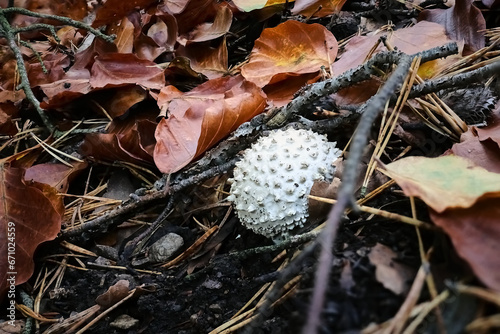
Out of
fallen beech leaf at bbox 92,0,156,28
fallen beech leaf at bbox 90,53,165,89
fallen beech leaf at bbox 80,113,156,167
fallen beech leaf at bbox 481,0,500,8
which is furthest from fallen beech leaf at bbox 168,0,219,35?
fallen beech leaf at bbox 481,0,500,8

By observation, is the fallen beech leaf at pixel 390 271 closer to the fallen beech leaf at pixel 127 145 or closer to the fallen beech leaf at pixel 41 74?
the fallen beech leaf at pixel 127 145

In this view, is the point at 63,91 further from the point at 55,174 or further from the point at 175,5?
the point at 175,5

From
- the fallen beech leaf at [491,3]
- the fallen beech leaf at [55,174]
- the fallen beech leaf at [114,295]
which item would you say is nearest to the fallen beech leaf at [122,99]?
the fallen beech leaf at [55,174]

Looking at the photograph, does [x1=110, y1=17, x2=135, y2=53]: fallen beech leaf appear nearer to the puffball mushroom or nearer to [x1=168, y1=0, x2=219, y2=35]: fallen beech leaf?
[x1=168, y1=0, x2=219, y2=35]: fallen beech leaf

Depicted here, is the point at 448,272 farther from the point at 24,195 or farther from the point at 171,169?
the point at 24,195

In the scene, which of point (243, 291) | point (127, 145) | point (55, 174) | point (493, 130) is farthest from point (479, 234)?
point (55, 174)

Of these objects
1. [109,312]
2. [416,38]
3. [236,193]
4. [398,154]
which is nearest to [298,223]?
[236,193]
